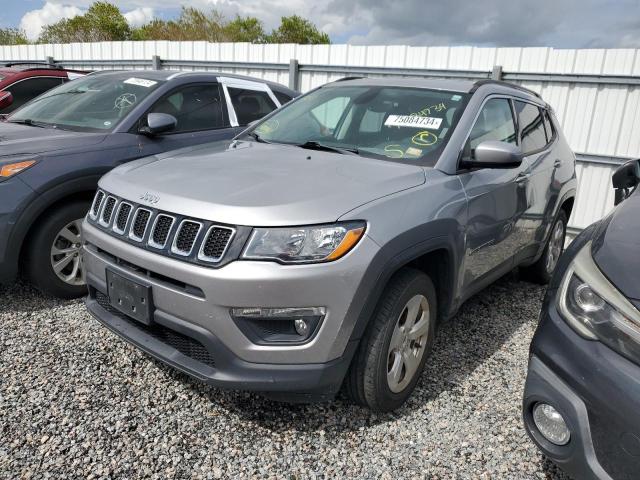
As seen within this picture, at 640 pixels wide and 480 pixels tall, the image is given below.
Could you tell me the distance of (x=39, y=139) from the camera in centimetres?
373

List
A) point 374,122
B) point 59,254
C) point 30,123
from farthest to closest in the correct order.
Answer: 1. point 30,123
2. point 59,254
3. point 374,122

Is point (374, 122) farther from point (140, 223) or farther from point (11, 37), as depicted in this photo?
point (11, 37)

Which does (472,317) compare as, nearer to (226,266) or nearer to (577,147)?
(226,266)

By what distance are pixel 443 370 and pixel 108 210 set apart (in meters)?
2.14

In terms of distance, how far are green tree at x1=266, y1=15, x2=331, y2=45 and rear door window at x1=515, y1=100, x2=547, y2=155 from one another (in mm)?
44499

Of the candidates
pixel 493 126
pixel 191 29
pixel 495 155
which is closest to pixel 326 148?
pixel 495 155

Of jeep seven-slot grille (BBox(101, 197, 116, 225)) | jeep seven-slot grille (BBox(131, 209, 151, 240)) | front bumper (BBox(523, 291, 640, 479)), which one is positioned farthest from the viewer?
jeep seven-slot grille (BBox(101, 197, 116, 225))

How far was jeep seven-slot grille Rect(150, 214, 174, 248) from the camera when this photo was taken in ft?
7.50

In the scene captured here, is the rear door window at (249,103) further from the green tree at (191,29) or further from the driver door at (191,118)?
the green tree at (191,29)

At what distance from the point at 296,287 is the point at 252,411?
0.94 m

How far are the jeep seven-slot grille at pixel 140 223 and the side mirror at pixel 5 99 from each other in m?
5.11

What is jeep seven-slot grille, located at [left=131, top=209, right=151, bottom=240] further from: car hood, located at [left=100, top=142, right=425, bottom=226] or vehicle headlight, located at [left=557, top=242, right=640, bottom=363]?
vehicle headlight, located at [left=557, top=242, right=640, bottom=363]

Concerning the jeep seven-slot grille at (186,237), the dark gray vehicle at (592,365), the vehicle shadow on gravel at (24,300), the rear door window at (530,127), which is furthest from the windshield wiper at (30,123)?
the dark gray vehicle at (592,365)

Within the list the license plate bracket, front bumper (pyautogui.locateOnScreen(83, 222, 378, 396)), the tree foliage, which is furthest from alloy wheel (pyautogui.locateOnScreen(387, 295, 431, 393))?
the tree foliage
